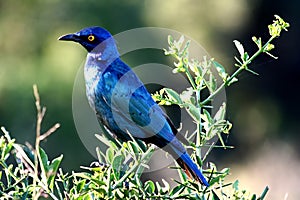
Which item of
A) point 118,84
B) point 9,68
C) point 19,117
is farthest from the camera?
point 9,68

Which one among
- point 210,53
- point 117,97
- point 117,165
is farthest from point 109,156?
point 210,53

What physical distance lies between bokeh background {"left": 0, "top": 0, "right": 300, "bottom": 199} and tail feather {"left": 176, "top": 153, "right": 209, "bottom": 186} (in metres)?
6.35

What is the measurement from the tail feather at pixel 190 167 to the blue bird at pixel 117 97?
0.27 meters

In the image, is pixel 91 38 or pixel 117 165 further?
pixel 91 38

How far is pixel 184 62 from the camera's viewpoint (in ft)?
8.12

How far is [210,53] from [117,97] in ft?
31.1

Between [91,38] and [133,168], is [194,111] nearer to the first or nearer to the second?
[133,168]

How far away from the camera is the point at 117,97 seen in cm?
339

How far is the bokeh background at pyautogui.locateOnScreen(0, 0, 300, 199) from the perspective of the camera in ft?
34.7

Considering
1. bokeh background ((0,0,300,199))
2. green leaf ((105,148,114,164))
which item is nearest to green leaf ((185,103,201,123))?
green leaf ((105,148,114,164))

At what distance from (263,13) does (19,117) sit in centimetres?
579

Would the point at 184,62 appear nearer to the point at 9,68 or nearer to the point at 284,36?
the point at 9,68

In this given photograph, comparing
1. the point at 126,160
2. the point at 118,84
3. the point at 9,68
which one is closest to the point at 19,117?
the point at 9,68

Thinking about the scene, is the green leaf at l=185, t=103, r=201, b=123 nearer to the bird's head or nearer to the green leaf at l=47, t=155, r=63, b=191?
the green leaf at l=47, t=155, r=63, b=191
